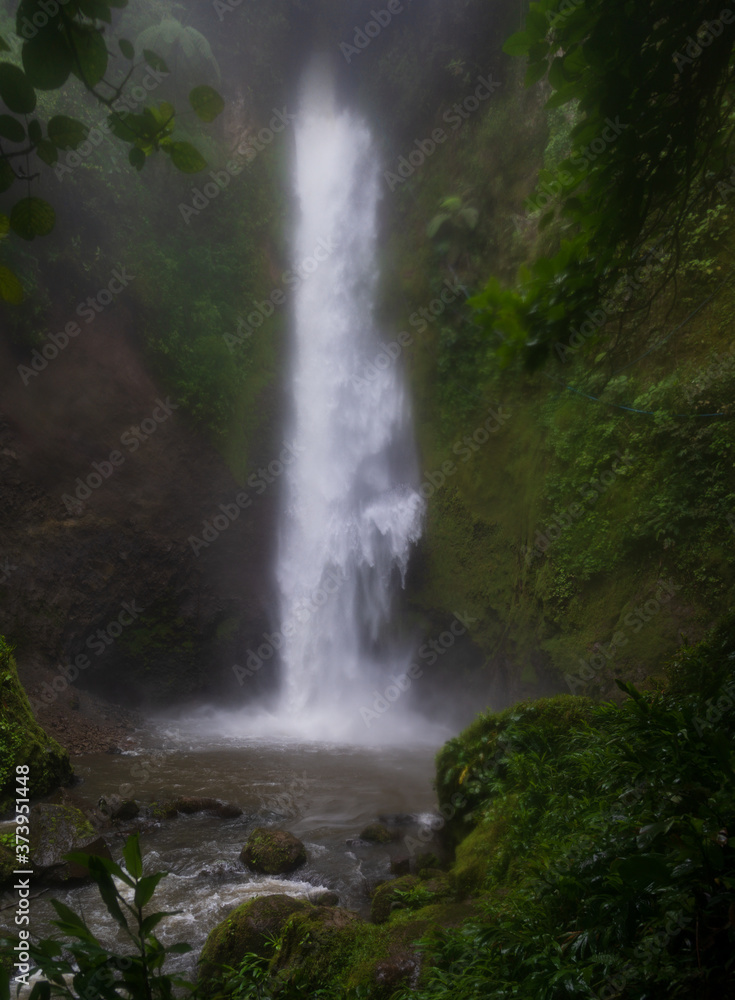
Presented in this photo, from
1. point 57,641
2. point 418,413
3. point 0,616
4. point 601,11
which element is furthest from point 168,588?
point 601,11

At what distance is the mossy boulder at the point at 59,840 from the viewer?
4.84m

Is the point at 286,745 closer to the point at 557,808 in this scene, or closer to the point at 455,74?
the point at 557,808

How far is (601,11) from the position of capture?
1.74m

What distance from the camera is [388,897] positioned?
426cm

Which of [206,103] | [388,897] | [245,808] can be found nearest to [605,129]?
[206,103]

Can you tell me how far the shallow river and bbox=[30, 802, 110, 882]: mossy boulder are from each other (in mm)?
168

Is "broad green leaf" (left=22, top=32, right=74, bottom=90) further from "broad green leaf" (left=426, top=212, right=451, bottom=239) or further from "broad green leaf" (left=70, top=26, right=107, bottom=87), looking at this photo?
"broad green leaf" (left=426, top=212, right=451, bottom=239)

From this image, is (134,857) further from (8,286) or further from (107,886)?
(8,286)

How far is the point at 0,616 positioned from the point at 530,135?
14778 millimetres

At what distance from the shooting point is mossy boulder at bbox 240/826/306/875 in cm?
535

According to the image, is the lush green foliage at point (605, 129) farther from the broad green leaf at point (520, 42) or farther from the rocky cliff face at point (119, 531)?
the rocky cliff face at point (119, 531)

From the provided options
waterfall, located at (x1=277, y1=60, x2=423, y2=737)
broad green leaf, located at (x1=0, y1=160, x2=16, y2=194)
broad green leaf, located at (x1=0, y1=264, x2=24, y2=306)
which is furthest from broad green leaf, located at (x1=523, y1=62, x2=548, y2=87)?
waterfall, located at (x1=277, y1=60, x2=423, y2=737)

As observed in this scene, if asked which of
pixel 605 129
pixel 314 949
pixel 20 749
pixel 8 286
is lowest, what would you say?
pixel 314 949

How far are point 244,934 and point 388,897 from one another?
1.13 meters
